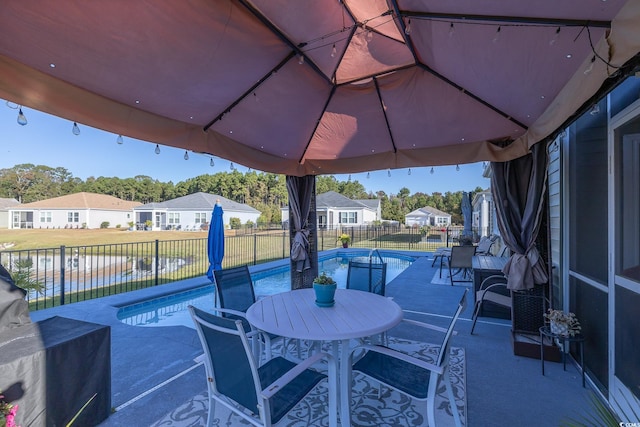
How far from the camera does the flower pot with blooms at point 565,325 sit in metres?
2.48

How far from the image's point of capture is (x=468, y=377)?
2.58 meters

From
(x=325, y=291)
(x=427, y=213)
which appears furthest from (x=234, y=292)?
(x=427, y=213)

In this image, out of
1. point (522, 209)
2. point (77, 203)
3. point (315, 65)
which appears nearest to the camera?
point (315, 65)

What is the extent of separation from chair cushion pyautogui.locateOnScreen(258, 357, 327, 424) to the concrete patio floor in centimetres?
89

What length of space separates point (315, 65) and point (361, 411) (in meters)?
2.76

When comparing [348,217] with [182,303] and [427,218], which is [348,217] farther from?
[182,303]

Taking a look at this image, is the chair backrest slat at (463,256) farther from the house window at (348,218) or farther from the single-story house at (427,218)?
the single-story house at (427,218)

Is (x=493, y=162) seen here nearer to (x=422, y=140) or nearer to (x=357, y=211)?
(x=422, y=140)

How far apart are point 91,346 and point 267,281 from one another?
5791 mm

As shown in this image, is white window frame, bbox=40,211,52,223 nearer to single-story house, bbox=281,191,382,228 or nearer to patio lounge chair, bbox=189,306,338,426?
single-story house, bbox=281,191,382,228

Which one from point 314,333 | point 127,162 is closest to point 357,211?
point 314,333

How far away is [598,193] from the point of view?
93.4 inches

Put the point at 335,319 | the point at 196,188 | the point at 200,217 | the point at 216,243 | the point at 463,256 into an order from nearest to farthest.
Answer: the point at 335,319 < the point at 216,243 < the point at 463,256 < the point at 200,217 < the point at 196,188

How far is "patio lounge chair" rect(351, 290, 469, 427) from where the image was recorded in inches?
65.1
